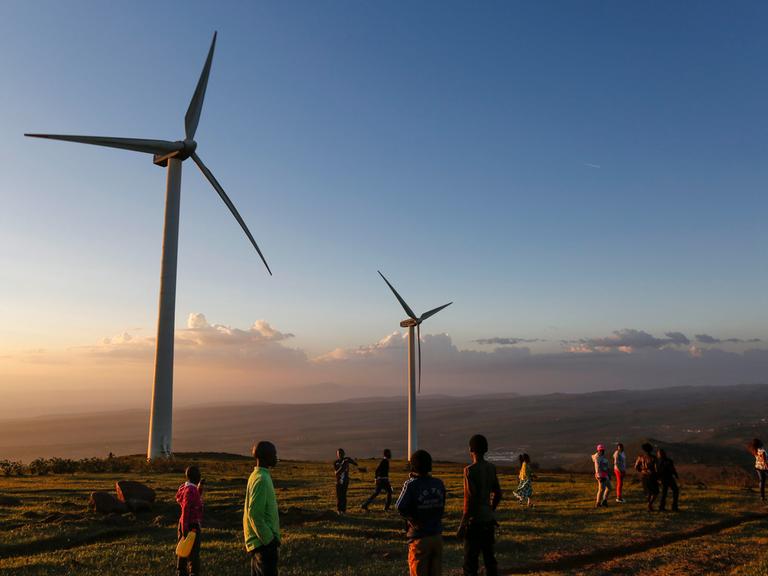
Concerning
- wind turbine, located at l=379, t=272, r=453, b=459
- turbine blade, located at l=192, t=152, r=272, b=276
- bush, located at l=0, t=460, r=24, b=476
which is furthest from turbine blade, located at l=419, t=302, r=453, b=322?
bush, located at l=0, t=460, r=24, b=476

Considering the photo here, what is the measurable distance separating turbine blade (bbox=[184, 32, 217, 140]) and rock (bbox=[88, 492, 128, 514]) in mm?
38473

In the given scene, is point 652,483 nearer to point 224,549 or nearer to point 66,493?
point 224,549

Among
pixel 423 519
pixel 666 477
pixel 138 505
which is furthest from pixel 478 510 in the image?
pixel 138 505

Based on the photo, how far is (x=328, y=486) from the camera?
35.2 metres

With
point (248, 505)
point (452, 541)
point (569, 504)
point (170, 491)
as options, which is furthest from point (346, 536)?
point (170, 491)

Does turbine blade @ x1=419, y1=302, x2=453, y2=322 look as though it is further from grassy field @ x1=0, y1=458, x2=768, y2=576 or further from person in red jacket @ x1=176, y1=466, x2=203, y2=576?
person in red jacket @ x1=176, y1=466, x2=203, y2=576

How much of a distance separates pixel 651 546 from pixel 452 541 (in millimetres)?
6116

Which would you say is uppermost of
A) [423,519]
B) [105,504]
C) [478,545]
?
[423,519]

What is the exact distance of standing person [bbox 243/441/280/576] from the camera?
28.4ft

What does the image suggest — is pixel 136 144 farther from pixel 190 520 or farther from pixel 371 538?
pixel 190 520

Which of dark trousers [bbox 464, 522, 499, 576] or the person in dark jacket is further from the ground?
dark trousers [bbox 464, 522, 499, 576]

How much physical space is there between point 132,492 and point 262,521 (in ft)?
60.8

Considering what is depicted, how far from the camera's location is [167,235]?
4994 cm

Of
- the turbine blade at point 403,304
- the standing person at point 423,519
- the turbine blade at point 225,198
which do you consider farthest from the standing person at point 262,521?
the turbine blade at point 403,304
